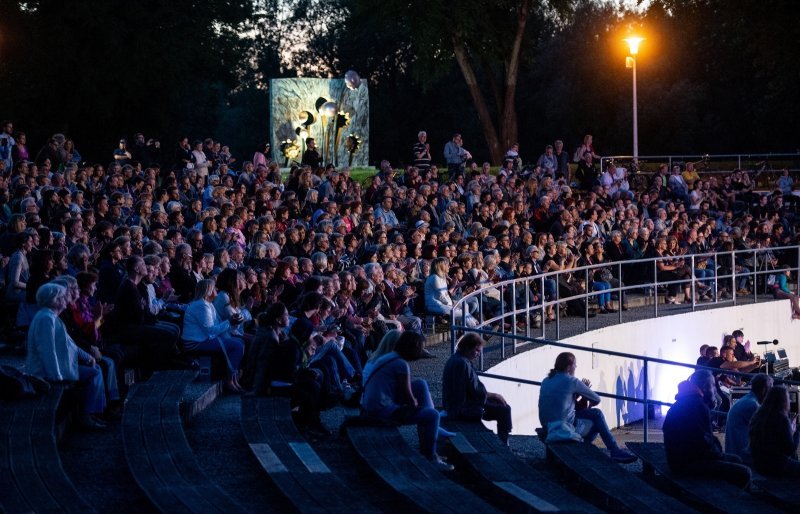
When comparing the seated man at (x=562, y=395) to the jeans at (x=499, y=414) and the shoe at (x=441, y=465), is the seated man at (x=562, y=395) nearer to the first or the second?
the jeans at (x=499, y=414)

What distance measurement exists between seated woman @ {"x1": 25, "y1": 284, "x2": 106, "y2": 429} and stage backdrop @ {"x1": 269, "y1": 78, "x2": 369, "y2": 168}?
20163 millimetres

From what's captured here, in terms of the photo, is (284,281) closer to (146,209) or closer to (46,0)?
(146,209)

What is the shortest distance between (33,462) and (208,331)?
12.7 feet

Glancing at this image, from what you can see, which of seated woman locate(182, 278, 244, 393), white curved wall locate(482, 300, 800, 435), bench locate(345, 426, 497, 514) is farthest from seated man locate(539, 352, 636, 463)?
white curved wall locate(482, 300, 800, 435)

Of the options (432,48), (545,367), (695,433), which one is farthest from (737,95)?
(695,433)

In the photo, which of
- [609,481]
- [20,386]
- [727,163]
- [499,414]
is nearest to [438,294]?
[499,414]

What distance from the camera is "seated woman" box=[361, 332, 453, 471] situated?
1058cm

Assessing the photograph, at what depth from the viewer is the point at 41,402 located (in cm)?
1026

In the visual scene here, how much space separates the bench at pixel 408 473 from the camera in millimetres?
8789

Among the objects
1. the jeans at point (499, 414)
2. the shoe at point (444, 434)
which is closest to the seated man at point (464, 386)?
the jeans at point (499, 414)

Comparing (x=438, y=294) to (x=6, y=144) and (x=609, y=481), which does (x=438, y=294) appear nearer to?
(x=609, y=481)

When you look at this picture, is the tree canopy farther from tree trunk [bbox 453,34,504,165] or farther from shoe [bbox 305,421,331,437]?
shoe [bbox 305,421,331,437]

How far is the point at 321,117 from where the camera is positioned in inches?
1230

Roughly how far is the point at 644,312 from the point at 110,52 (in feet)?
61.8
